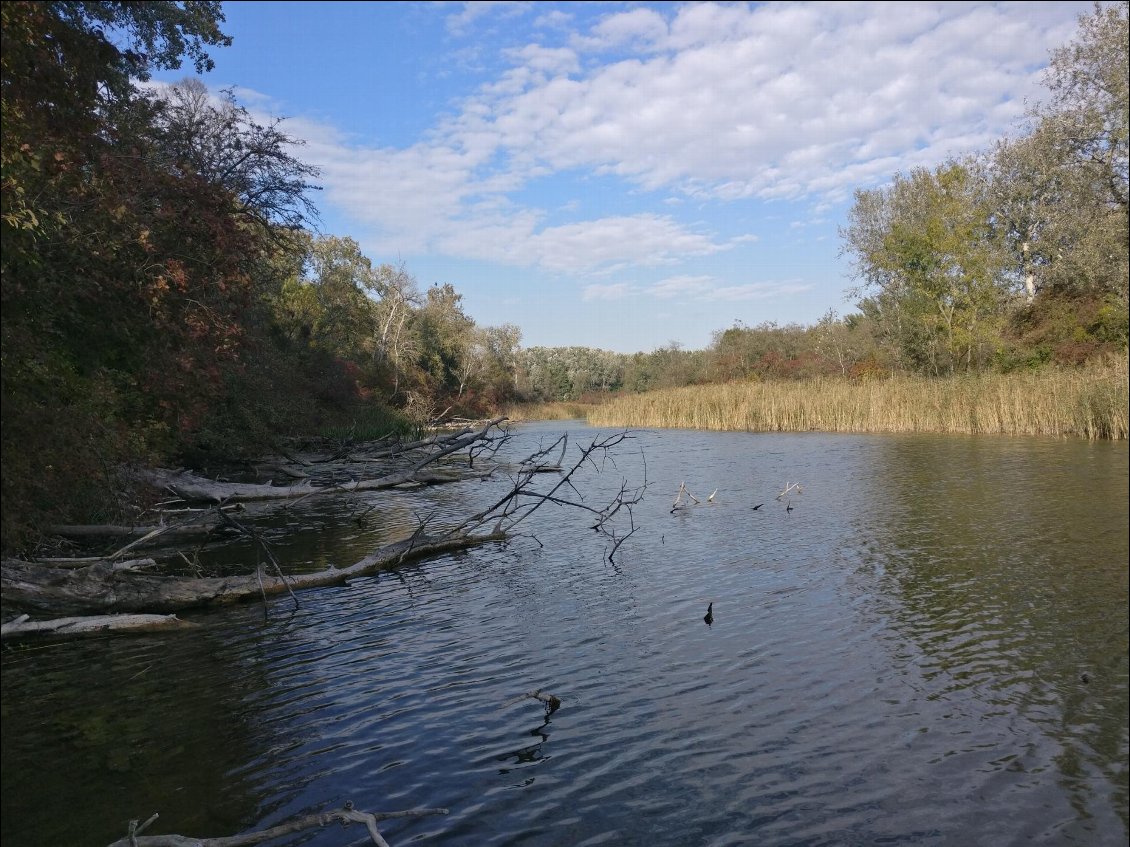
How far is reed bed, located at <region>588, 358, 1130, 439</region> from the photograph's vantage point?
249 inches

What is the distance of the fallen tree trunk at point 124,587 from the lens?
7840mm


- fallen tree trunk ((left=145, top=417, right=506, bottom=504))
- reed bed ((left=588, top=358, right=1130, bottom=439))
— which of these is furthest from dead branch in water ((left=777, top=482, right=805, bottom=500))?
fallen tree trunk ((left=145, top=417, right=506, bottom=504))

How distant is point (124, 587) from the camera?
27.9 feet

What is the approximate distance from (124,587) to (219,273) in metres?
5.82

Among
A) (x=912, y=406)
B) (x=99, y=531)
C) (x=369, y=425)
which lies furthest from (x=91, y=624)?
(x=369, y=425)

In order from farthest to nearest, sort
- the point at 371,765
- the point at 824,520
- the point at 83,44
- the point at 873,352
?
the point at 873,352, the point at 824,520, the point at 83,44, the point at 371,765

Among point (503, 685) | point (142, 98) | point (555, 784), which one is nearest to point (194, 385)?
point (142, 98)

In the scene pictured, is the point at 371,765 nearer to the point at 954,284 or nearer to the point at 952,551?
the point at 952,551

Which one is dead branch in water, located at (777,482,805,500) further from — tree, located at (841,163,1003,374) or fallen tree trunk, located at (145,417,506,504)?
tree, located at (841,163,1003,374)

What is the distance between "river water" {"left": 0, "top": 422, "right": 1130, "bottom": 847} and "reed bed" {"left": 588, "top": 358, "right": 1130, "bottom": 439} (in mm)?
439

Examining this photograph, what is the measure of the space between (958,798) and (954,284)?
1356 inches

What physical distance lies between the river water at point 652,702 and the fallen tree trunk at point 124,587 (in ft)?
1.12

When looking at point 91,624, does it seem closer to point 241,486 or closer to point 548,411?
point 241,486

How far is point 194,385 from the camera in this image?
13008mm
